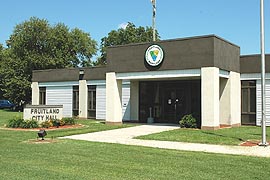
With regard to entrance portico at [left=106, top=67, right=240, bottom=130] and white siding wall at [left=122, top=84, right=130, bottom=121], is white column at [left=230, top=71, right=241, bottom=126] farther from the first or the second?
white siding wall at [left=122, top=84, right=130, bottom=121]

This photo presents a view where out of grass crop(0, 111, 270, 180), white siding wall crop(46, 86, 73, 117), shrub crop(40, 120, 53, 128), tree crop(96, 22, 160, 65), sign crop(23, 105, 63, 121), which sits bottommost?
grass crop(0, 111, 270, 180)

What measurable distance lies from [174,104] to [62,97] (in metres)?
11.2

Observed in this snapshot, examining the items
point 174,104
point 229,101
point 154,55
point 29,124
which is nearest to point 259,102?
point 229,101

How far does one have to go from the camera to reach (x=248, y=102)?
23.1 m

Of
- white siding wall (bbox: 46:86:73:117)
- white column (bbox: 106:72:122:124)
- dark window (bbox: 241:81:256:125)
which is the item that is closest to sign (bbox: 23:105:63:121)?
white column (bbox: 106:72:122:124)

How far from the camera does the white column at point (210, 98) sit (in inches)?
755

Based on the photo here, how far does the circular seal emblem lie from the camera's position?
837 inches

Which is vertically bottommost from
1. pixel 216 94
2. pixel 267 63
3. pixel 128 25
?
pixel 216 94

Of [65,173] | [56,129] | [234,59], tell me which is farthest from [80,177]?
[234,59]

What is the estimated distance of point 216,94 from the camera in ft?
63.5

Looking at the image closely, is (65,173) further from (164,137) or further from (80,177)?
(164,137)

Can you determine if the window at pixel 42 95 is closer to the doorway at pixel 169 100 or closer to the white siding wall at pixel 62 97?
the white siding wall at pixel 62 97

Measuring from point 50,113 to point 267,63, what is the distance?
13.5 metres

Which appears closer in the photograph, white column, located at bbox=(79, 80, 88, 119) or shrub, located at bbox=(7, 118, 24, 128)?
shrub, located at bbox=(7, 118, 24, 128)
